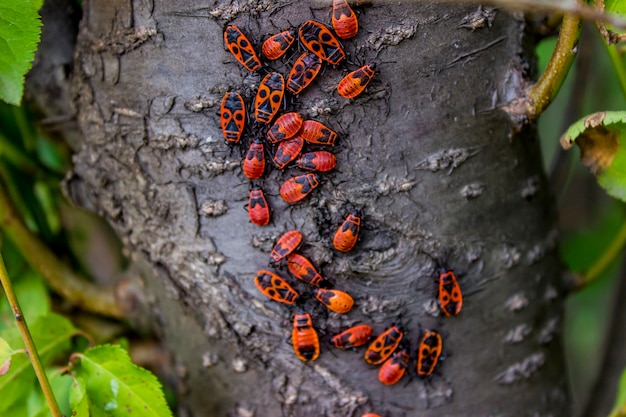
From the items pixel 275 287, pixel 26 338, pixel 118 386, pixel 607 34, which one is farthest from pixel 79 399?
pixel 607 34

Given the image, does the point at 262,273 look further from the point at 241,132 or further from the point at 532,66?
the point at 532,66

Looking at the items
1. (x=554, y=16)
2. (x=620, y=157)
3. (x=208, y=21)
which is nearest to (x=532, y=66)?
(x=554, y=16)

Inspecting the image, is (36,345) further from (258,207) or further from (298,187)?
(298,187)

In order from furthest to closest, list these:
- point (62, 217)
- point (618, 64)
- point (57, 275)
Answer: point (62, 217) < point (57, 275) < point (618, 64)

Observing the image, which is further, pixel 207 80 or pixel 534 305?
pixel 534 305

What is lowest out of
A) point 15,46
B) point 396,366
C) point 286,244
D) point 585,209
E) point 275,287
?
point 585,209

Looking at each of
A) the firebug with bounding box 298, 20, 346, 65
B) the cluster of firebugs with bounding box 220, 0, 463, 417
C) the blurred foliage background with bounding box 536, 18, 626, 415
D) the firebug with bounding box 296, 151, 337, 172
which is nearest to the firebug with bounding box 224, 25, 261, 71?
the cluster of firebugs with bounding box 220, 0, 463, 417

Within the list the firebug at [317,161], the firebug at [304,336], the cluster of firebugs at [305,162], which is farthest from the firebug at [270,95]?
the firebug at [304,336]

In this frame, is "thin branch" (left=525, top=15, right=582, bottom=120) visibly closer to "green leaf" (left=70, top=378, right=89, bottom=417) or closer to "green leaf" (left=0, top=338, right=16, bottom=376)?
"green leaf" (left=70, top=378, right=89, bottom=417)
